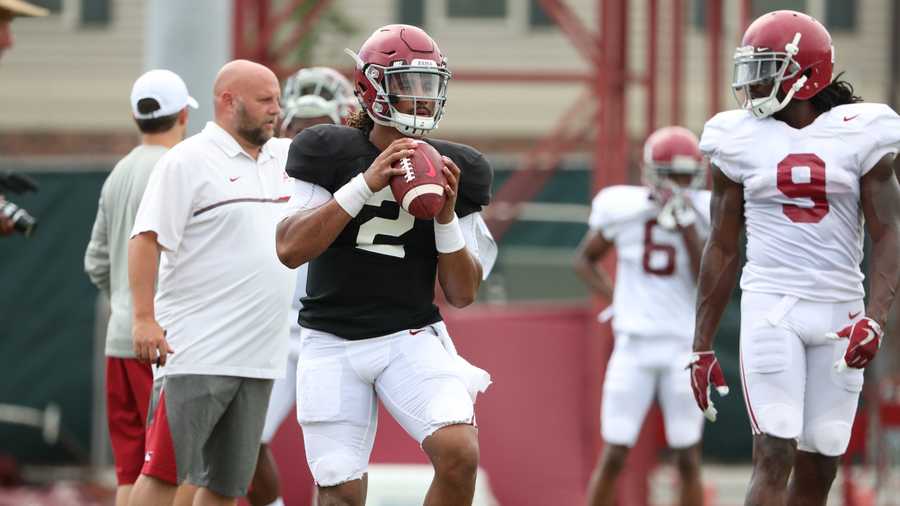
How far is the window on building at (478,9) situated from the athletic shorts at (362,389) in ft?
54.6

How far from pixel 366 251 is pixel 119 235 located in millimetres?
1818

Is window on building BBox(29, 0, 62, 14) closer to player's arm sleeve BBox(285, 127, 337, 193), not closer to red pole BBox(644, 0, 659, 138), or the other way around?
red pole BBox(644, 0, 659, 138)

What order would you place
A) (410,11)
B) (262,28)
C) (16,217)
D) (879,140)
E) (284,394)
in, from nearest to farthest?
(879,140) → (16,217) → (284,394) → (262,28) → (410,11)

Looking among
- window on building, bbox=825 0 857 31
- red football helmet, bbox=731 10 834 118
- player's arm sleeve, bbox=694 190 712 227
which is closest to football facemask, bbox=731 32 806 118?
red football helmet, bbox=731 10 834 118

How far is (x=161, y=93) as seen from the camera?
7.09 metres

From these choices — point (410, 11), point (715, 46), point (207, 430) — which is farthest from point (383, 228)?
point (410, 11)

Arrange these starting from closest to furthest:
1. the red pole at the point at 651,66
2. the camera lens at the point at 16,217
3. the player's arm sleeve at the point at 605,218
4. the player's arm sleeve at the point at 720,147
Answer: the player's arm sleeve at the point at 720,147
the camera lens at the point at 16,217
the player's arm sleeve at the point at 605,218
the red pole at the point at 651,66

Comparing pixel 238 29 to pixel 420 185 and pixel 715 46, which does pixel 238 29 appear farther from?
pixel 420 185

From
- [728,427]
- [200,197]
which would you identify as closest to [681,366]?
[200,197]

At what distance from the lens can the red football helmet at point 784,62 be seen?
6246 millimetres

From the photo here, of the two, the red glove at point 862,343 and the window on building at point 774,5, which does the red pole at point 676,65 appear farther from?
the window on building at point 774,5

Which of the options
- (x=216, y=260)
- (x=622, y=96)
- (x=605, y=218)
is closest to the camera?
(x=216, y=260)

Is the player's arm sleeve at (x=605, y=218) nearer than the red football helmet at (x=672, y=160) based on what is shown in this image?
No

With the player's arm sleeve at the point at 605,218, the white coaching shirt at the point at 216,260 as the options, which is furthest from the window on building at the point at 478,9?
the white coaching shirt at the point at 216,260
